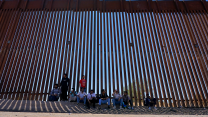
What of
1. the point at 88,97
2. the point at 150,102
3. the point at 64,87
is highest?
the point at 64,87

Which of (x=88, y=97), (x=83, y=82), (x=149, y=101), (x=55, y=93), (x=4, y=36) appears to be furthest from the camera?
(x=4, y=36)

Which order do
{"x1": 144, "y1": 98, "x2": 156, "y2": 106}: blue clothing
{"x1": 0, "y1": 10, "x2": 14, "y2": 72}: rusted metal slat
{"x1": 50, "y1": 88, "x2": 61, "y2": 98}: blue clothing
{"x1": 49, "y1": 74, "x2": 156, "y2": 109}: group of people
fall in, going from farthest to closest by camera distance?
{"x1": 0, "y1": 10, "x2": 14, "y2": 72}: rusted metal slat, {"x1": 50, "y1": 88, "x2": 61, "y2": 98}: blue clothing, {"x1": 144, "y1": 98, "x2": 156, "y2": 106}: blue clothing, {"x1": 49, "y1": 74, "x2": 156, "y2": 109}: group of people

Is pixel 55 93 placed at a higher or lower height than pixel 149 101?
higher

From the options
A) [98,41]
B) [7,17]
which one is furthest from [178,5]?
[7,17]

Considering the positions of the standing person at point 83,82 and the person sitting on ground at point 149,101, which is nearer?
the person sitting on ground at point 149,101

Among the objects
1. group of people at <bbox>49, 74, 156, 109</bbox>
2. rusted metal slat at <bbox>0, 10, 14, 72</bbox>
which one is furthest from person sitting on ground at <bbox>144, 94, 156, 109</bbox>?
rusted metal slat at <bbox>0, 10, 14, 72</bbox>

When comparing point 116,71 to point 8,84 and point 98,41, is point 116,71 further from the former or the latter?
point 8,84

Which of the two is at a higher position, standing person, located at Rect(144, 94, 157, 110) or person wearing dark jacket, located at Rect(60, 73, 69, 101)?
person wearing dark jacket, located at Rect(60, 73, 69, 101)

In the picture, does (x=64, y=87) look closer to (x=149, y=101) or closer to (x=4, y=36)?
(x=149, y=101)

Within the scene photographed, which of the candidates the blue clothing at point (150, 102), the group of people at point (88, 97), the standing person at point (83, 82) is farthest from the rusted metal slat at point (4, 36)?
the blue clothing at point (150, 102)

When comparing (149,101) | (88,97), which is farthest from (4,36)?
(149,101)

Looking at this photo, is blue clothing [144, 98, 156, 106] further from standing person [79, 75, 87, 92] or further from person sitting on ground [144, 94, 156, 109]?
standing person [79, 75, 87, 92]

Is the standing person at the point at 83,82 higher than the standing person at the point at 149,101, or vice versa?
the standing person at the point at 83,82

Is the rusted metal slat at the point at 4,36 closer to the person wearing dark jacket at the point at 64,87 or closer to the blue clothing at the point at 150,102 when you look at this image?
the person wearing dark jacket at the point at 64,87
